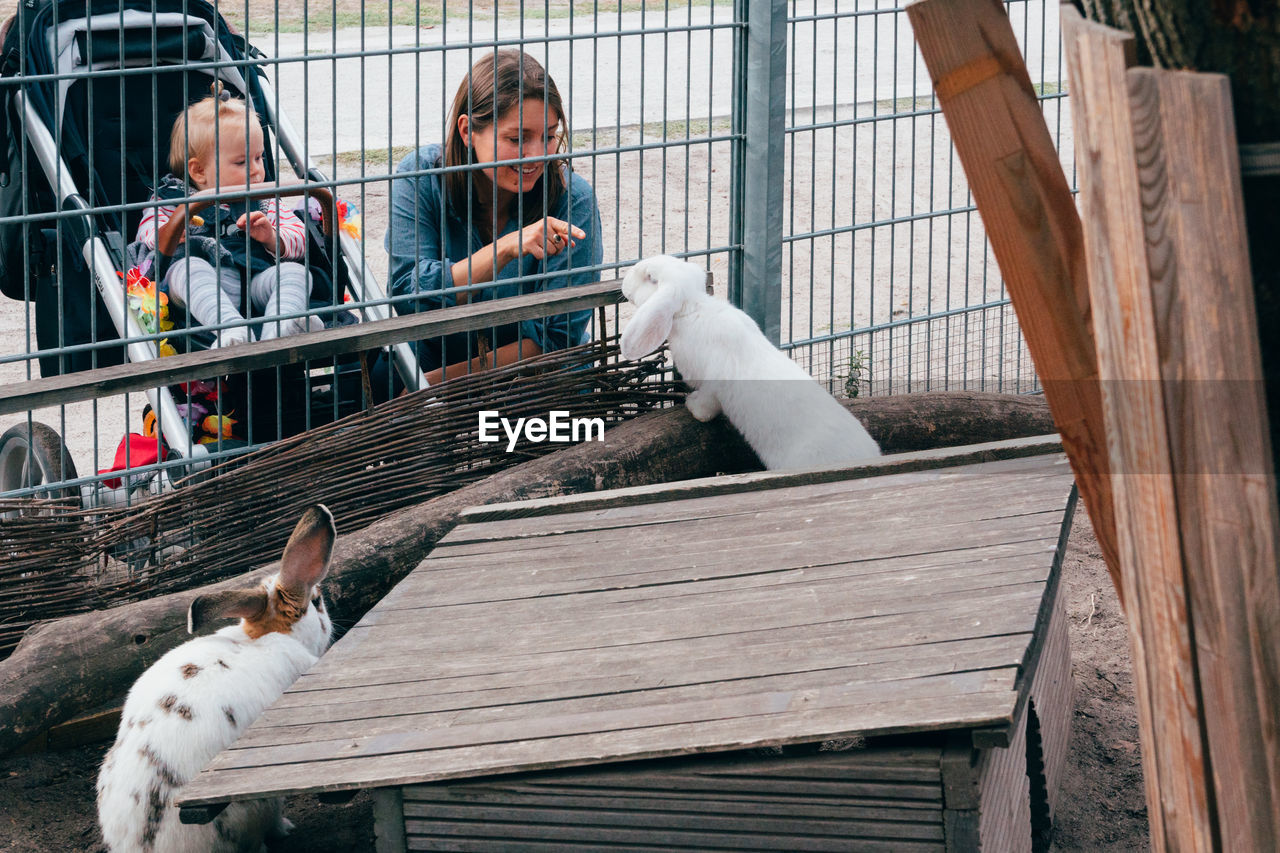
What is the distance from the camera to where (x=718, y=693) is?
237 centimetres

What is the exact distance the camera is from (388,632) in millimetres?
2900

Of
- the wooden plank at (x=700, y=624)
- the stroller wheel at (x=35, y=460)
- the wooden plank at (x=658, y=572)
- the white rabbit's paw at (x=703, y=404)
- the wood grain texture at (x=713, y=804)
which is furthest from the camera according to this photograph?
the white rabbit's paw at (x=703, y=404)

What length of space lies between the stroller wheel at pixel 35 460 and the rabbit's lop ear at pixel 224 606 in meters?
0.82

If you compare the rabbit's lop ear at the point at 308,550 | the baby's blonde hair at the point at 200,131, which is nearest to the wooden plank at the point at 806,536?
the rabbit's lop ear at the point at 308,550

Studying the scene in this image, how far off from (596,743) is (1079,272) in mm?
1148

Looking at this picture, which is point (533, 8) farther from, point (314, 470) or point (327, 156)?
point (314, 470)

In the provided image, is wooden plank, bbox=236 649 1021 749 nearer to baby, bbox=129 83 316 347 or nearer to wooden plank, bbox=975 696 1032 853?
wooden plank, bbox=975 696 1032 853

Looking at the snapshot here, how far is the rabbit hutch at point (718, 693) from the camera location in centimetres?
223

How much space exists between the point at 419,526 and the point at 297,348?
1.93 ft

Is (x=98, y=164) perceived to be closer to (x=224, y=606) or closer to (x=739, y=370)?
(x=224, y=606)

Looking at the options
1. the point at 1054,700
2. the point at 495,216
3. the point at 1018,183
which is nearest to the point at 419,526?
the point at 495,216

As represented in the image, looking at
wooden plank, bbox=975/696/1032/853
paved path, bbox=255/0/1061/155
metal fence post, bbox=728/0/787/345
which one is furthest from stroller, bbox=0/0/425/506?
paved path, bbox=255/0/1061/155

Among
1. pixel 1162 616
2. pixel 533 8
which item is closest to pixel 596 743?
pixel 1162 616

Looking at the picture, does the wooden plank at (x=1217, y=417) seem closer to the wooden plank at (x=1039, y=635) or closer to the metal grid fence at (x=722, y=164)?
the wooden plank at (x=1039, y=635)
